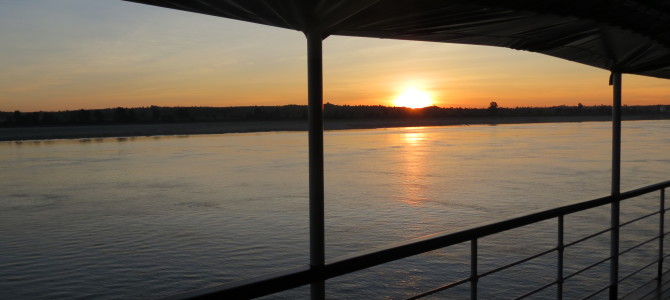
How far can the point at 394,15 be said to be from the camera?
1868 mm

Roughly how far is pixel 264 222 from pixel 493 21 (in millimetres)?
8853

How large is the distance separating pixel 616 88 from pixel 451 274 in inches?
166

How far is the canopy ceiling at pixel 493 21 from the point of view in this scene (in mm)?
1641

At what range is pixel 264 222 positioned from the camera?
10.5 m

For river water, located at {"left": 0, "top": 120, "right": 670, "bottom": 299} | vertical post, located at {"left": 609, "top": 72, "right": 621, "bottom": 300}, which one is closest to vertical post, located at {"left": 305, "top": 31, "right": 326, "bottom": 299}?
vertical post, located at {"left": 609, "top": 72, "right": 621, "bottom": 300}

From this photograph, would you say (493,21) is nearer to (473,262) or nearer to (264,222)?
(473,262)

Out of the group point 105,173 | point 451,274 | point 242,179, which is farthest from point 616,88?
point 105,173

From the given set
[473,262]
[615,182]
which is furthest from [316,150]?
[615,182]

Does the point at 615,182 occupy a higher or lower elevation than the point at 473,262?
higher

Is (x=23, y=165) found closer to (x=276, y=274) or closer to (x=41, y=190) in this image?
(x=41, y=190)

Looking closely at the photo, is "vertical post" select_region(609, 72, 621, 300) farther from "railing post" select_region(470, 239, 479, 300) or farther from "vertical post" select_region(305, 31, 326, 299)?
"vertical post" select_region(305, 31, 326, 299)

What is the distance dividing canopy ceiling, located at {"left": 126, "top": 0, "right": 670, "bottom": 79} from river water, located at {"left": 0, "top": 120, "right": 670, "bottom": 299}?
3984 mm

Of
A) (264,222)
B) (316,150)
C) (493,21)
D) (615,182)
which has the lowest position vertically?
(264,222)

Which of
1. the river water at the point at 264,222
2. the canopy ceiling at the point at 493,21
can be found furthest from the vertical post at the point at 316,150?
the river water at the point at 264,222
